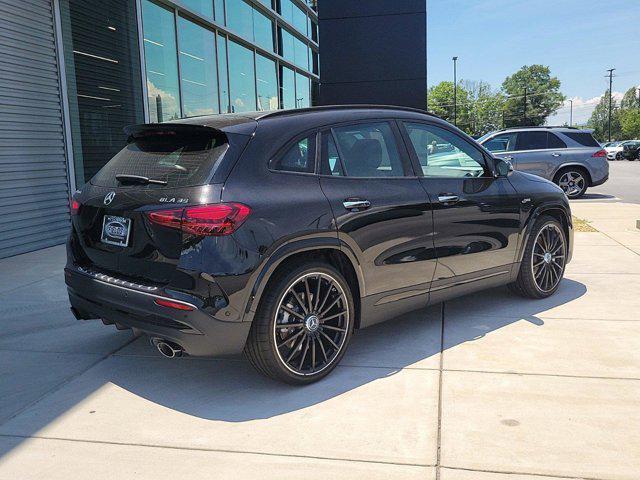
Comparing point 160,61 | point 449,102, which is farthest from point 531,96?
point 160,61

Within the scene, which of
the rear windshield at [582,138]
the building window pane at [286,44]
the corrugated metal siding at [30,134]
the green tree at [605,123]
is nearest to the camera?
the corrugated metal siding at [30,134]

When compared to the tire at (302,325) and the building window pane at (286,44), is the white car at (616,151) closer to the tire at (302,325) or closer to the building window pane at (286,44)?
the building window pane at (286,44)

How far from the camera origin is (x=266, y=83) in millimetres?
17016

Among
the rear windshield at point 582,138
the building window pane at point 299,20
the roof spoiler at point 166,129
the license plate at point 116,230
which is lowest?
the license plate at point 116,230

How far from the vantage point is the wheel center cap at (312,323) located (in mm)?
3529

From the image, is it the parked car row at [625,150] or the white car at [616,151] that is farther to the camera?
the white car at [616,151]

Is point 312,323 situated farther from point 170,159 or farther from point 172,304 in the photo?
point 170,159

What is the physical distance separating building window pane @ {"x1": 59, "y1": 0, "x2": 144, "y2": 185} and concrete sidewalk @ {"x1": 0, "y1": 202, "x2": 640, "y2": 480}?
5.15 metres

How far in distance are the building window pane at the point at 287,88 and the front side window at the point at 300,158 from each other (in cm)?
1550

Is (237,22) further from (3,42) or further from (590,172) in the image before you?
(590,172)

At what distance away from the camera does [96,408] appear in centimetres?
334

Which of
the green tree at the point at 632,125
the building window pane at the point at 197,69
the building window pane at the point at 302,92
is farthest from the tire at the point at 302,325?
the green tree at the point at 632,125

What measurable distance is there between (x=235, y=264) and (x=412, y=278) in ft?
5.01

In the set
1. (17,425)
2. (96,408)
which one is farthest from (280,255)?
(17,425)
